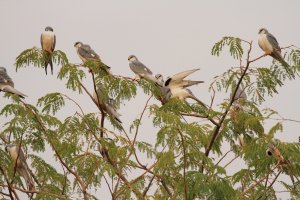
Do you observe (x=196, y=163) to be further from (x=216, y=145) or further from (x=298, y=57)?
(x=298, y=57)

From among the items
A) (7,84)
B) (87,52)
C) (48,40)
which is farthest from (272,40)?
(7,84)

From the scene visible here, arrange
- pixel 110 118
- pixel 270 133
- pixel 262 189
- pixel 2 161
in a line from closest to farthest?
pixel 270 133 → pixel 262 189 → pixel 2 161 → pixel 110 118

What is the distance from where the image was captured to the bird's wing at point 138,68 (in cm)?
1312

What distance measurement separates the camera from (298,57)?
10.4m

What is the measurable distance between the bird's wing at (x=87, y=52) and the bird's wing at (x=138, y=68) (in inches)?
40.0

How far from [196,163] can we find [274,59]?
2.62m

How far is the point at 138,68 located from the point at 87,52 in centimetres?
113

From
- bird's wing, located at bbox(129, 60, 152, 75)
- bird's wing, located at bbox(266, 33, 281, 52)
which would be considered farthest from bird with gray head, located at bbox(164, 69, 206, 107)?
bird's wing, located at bbox(266, 33, 281, 52)

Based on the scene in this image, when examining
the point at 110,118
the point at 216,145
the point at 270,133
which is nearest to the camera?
the point at 270,133

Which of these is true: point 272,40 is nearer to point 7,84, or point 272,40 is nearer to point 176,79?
point 176,79

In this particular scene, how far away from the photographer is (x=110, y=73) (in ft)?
35.1

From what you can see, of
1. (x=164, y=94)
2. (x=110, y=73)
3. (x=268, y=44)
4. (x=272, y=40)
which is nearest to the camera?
(x=110, y=73)

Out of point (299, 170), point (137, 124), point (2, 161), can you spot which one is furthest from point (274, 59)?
point (2, 161)

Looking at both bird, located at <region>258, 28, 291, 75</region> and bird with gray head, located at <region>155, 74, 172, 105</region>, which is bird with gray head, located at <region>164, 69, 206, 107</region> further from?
bird, located at <region>258, 28, 291, 75</region>
